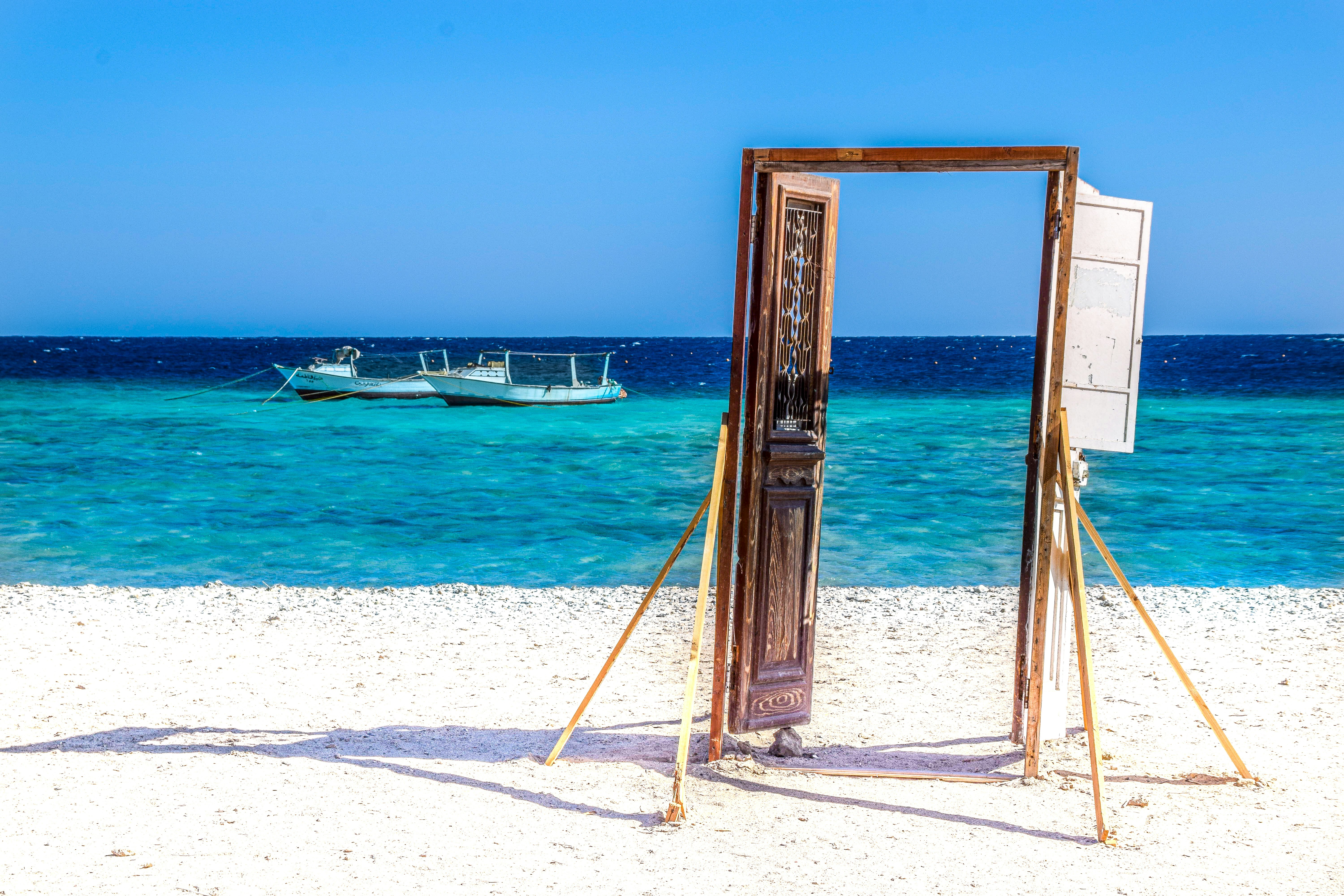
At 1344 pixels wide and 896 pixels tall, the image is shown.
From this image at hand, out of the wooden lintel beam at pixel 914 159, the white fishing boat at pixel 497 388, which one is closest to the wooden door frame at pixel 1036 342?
the wooden lintel beam at pixel 914 159

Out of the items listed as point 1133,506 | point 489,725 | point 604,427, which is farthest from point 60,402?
point 489,725

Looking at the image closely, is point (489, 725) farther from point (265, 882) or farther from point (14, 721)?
point (14, 721)

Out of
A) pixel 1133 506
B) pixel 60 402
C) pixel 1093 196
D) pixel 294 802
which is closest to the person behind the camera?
pixel 294 802

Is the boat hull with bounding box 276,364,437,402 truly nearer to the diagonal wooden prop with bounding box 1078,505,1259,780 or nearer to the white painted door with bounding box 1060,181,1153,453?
the white painted door with bounding box 1060,181,1153,453

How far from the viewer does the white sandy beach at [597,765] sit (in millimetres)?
3287

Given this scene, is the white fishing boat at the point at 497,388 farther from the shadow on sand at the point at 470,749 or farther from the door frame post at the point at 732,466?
the door frame post at the point at 732,466

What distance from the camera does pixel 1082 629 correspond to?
11.8 feet

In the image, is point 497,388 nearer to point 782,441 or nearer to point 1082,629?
point 782,441

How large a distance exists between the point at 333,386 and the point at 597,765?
3371 cm

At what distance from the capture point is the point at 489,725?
4.85 metres

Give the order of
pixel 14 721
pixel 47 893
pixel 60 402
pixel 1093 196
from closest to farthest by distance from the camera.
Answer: pixel 47 893
pixel 1093 196
pixel 14 721
pixel 60 402

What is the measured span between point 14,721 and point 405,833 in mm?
2364

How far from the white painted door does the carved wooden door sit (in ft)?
3.30

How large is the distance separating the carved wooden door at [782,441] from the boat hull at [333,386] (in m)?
31.0
